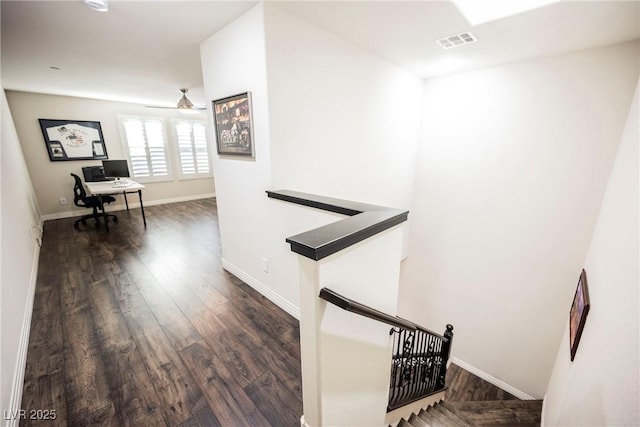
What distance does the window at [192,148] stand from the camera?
670cm

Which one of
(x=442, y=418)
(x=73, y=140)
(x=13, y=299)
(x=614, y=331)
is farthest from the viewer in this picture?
(x=73, y=140)

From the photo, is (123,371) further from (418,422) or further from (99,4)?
(99,4)

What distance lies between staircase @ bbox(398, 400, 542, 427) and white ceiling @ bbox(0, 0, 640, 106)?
10.2 ft

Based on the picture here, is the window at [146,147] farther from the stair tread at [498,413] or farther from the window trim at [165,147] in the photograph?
the stair tread at [498,413]

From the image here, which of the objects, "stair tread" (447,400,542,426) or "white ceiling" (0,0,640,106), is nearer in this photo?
"white ceiling" (0,0,640,106)

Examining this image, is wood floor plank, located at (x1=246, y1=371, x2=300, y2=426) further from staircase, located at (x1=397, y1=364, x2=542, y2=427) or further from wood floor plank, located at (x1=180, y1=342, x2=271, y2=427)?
staircase, located at (x1=397, y1=364, x2=542, y2=427)

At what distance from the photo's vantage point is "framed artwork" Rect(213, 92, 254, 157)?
2.12 m

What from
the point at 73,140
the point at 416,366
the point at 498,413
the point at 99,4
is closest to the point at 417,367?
the point at 416,366

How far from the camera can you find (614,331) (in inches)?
45.6

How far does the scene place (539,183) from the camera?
306 cm

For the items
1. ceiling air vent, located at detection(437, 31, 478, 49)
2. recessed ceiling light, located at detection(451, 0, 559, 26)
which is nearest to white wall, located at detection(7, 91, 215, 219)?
ceiling air vent, located at detection(437, 31, 478, 49)

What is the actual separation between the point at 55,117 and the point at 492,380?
30.6 feet

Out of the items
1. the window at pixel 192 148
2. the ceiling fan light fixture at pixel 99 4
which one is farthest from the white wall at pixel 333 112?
the window at pixel 192 148

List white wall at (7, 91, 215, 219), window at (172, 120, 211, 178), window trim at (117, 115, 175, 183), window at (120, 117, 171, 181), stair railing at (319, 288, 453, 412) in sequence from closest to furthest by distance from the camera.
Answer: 1. stair railing at (319, 288, 453, 412)
2. white wall at (7, 91, 215, 219)
3. window trim at (117, 115, 175, 183)
4. window at (120, 117, 171, 181)
5. window at (172, 120, 211, 178)
